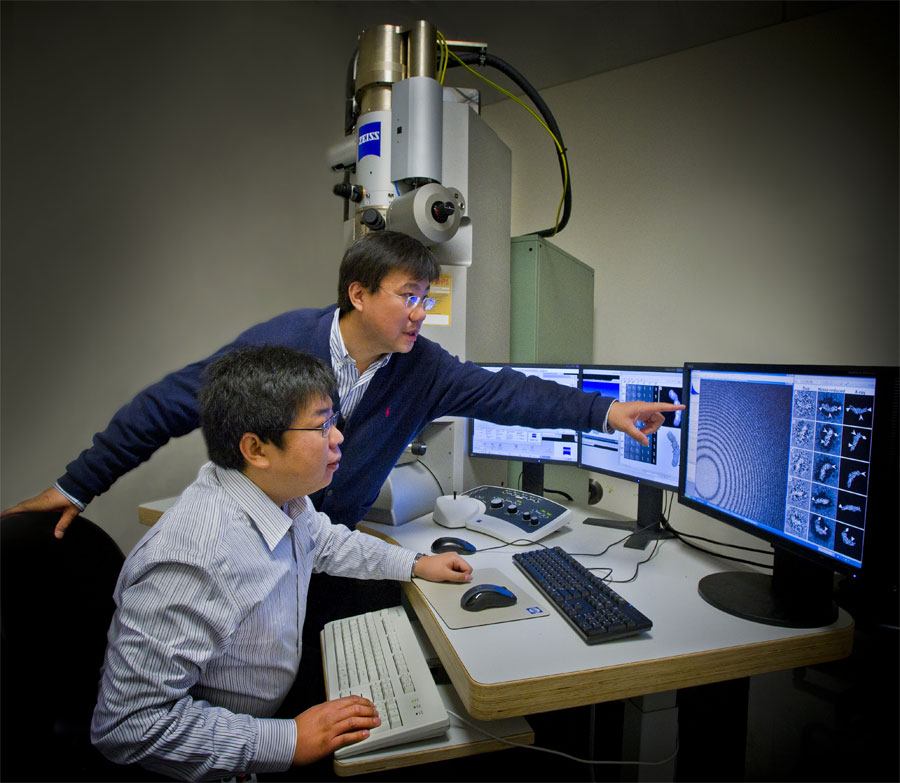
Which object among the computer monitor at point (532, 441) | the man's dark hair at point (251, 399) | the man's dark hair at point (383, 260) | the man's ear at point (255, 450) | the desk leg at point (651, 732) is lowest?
the desk leg at point (651, 732)

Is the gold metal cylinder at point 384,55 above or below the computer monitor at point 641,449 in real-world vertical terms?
above

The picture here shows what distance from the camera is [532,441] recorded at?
4.92 ft

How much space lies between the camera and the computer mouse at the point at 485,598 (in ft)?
2.91

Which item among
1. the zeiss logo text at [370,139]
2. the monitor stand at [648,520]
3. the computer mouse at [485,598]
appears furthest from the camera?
the zeiss logo text at [370,139]

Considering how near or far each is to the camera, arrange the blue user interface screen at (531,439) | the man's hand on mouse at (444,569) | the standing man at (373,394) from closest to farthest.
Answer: the man's hand on mouse at (444,569)
the standing man at (373,394)
the blue user interface screen at (531,439)

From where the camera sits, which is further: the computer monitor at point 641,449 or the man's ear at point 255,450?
the computer monitor at point 641,449

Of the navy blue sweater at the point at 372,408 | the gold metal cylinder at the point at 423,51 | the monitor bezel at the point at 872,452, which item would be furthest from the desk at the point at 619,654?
the gold metal cylinder at the point at 423,51

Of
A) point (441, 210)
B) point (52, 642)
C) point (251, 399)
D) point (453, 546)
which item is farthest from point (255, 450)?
point (441, 210)

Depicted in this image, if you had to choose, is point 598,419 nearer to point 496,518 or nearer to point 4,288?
point 496,518

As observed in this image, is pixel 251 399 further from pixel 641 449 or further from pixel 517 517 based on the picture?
pixel 641 449

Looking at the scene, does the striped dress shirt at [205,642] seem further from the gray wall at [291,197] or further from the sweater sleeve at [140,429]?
the gray wall at [291,197]

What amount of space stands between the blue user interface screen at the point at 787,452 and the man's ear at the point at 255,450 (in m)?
0.83

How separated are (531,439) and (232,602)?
3.16ft

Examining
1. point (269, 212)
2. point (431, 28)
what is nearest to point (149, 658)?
point (269, 212)
